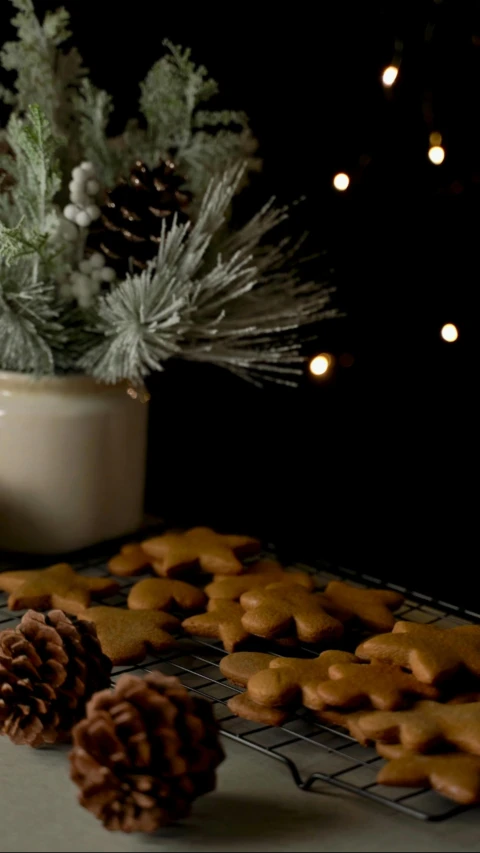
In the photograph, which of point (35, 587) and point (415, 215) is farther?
point (415, 215)

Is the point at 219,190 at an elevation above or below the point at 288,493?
above

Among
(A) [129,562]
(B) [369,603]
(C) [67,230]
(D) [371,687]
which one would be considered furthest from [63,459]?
(D) [371,687]

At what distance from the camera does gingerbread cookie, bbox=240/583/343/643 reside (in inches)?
35.6

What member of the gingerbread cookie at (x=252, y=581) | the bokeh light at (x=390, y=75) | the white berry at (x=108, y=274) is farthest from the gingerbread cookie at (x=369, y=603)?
the bokeh light at (x=390, y=75)

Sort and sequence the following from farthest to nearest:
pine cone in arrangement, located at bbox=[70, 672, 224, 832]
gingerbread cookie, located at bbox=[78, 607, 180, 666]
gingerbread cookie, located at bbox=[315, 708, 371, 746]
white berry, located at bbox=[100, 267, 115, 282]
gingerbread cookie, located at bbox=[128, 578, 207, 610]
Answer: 1. white berry, located at bbox=[100, 267, 115, 282]
2. gingerbread cookie, located at bbox=[128, 578, 207, 610]
3. gingerbread cookie, located at bbox=[78, 607, 180, 666]
4. gingerbread cookie, located at bbox=[315, 708, 371, 746]
5. pine cone in arrangement, located at bbox=[70, 672, 224, 832]

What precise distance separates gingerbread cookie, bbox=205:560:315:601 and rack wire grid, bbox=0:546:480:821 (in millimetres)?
51

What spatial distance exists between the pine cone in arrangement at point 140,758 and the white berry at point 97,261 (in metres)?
0.52

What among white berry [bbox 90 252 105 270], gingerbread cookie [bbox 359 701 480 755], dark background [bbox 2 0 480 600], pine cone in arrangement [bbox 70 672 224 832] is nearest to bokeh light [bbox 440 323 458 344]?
dark background [bbox 2 0 480 600]

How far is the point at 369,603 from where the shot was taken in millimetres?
1009

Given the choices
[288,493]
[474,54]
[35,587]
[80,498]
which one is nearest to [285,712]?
[35,587]

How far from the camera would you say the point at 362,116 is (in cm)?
121

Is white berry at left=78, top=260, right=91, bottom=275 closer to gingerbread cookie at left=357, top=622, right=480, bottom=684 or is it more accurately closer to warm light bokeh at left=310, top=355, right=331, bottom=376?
warm light bokeh at left=310, top=355, right=331, bottom=376

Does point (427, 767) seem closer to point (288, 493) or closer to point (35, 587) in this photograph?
point (35, 587)

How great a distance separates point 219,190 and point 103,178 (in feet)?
0.42
